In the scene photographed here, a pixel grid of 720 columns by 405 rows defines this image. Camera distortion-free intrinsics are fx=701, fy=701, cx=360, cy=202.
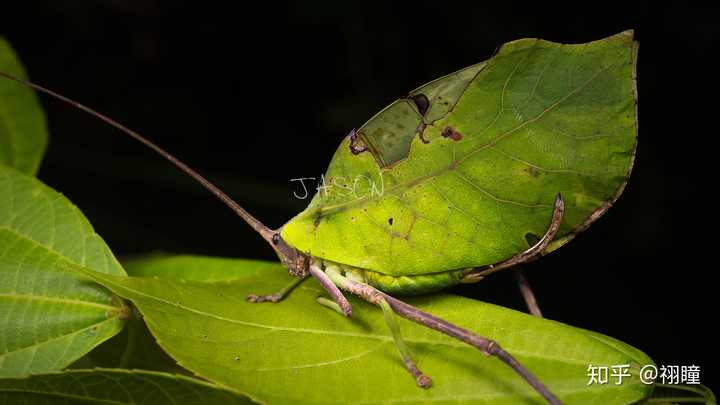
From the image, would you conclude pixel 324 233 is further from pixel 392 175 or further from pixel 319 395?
pixel 319 395

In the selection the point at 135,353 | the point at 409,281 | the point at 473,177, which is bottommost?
the point at 135,353

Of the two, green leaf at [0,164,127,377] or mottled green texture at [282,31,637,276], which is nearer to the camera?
mottled green texture at [282,31,637,276]

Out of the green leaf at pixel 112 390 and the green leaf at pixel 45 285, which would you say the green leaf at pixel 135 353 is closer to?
the green leaf at pixel 45 285

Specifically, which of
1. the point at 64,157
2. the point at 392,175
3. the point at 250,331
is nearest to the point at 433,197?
the point at 392,175

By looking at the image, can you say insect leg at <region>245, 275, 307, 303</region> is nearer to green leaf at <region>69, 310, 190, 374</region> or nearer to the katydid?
the katydid

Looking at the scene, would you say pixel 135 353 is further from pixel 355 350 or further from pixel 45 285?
pixel 355 350

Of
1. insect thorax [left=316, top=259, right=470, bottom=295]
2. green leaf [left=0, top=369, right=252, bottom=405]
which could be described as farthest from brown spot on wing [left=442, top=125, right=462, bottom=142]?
green leaf [left=0, top=369, right=252, bottom=405]

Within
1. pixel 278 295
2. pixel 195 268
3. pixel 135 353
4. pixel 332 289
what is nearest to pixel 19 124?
pixel 195 268
